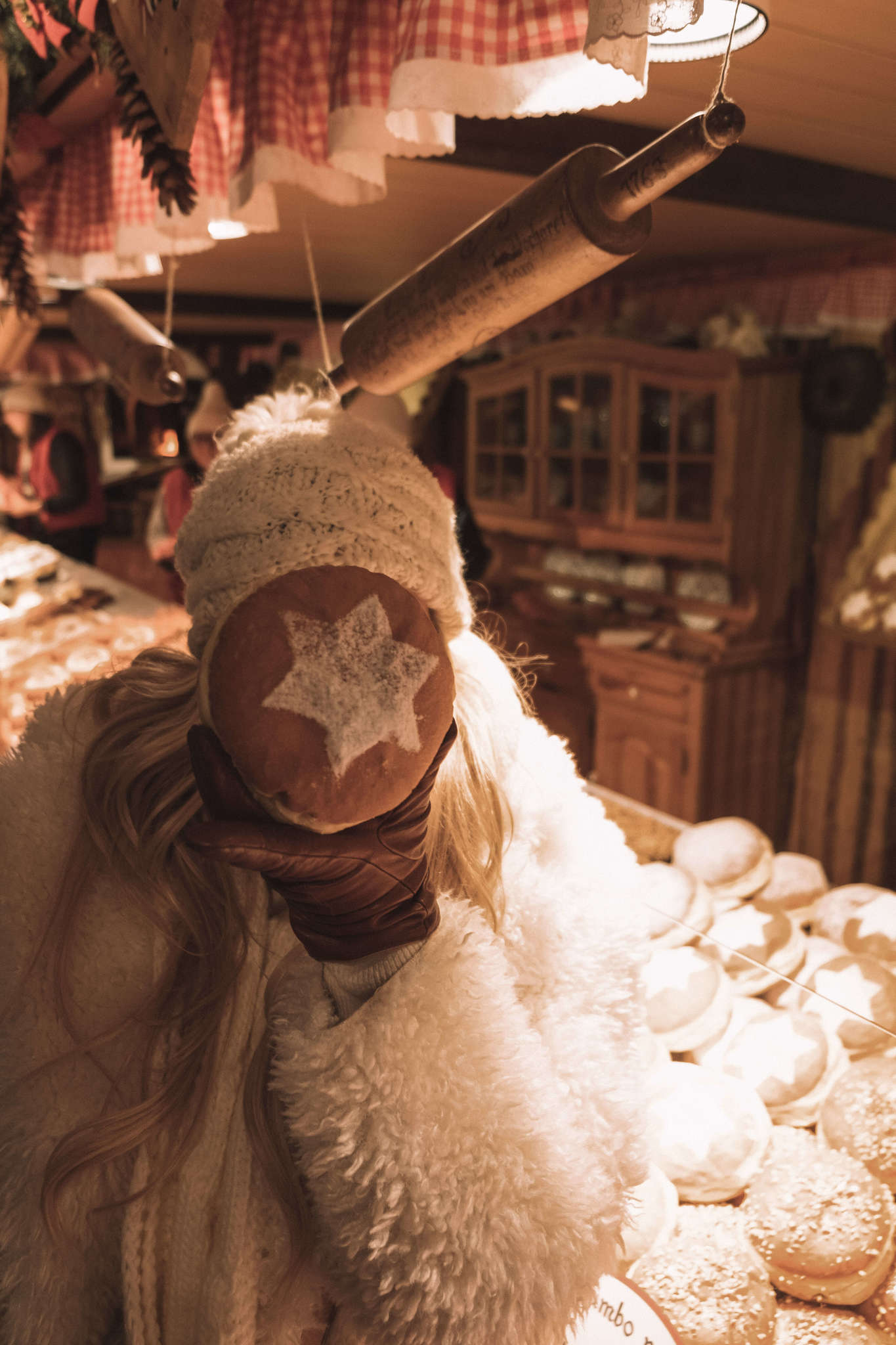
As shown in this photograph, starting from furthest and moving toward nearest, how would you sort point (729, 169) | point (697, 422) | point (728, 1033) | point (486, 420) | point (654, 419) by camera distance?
1. point (486, 420)
2. point (654, 419)
3. point (697, 422)
4. point (729, 169)
5. point (728, 1033)

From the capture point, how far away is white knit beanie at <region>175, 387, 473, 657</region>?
59 centimetres

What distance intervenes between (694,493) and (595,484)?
52 cm

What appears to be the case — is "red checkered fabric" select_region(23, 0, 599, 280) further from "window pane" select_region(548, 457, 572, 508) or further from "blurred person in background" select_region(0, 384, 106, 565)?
"blurred person in background" select_region(0, 384, 106, 565)

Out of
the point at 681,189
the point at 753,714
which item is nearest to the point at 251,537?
the point at 681,189

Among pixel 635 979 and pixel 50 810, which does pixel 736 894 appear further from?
pixel 50 810

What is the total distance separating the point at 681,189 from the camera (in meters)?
1.64

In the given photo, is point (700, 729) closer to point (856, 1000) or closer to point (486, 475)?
point (486, 475)

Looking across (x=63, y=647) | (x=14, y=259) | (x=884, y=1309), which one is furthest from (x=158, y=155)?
(x=63, y=647)

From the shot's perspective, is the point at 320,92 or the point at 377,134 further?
the point at 320,92

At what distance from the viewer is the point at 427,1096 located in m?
0.61

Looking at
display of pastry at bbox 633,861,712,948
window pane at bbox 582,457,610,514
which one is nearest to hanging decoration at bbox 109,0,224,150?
display of pastry at bbox 633,861,712,948

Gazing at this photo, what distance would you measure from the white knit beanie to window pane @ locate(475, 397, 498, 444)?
11.3 ft

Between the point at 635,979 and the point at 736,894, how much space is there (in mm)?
647

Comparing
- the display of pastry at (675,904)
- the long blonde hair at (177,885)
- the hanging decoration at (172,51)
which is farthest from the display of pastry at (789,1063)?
the hanging decoration at (172,51)
